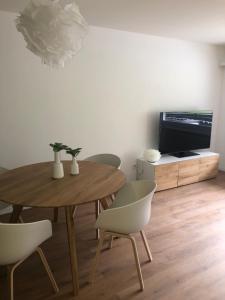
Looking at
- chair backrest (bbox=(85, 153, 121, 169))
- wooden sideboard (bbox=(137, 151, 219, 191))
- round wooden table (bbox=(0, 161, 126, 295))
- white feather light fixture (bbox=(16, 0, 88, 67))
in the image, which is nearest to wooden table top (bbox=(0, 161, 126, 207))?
round wooden table (bbox=(0, 161, 126, 295))

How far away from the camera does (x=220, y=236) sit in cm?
284

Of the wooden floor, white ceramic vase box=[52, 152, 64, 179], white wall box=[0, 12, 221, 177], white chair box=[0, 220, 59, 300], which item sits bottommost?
the wooden floor

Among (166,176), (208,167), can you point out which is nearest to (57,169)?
(166,176)

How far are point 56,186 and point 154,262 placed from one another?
1.16 m

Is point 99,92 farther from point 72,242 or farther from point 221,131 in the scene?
point 221,131

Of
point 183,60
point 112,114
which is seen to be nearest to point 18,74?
point 112,114

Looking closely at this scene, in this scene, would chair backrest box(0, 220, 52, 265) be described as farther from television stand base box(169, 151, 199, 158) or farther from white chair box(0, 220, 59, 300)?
television stand base box(169, 151, 199, 158)

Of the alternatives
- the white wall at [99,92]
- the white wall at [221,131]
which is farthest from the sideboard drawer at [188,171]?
the white wall at [221,131]

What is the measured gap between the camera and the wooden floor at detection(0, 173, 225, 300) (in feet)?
6.67

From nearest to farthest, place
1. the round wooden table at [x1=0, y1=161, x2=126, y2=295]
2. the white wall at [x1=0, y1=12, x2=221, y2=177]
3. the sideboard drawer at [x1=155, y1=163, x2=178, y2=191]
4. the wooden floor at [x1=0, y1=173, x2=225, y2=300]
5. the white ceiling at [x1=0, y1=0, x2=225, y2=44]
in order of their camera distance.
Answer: the round wooden table at [x1=0, y1=161, x2=126, y2=295]
the wooden floor at [x1=0, y1=173, x2=225, y2=300]
the white ceiling at [x1=0, y1=0, x2=225, y2=44]
the white wall at [x1=0, y1=12, x2=221, y2=177]
the sideboard drawer at [x1=155, y1=163, x2=178, y2=191]

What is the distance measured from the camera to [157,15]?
2.84 m

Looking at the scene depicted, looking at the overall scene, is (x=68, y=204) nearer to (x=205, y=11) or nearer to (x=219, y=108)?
(x=205, y=11)

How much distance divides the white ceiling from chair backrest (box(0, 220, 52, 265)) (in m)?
2.12

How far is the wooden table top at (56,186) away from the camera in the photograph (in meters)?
1.86
